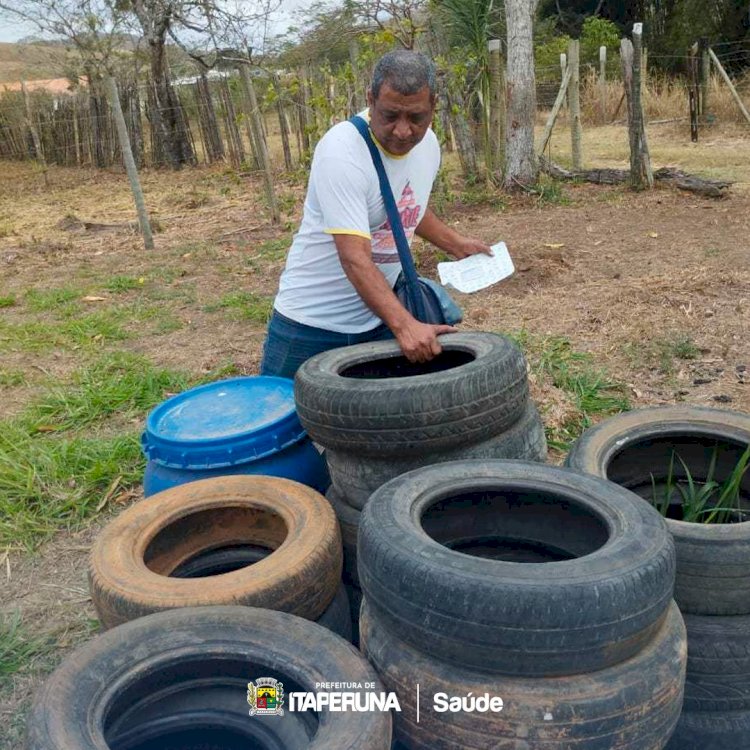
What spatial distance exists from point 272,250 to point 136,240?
9.14 feet

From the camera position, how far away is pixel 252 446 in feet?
10.6

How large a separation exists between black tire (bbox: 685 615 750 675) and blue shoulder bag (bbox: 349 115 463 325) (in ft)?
5.48

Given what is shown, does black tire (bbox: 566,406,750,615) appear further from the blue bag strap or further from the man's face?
the man's face

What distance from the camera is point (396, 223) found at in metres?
3.31

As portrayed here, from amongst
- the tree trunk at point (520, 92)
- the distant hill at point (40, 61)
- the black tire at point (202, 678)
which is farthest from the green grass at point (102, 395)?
the distant hill at point (40, 61)

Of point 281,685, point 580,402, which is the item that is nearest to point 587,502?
point 281,685

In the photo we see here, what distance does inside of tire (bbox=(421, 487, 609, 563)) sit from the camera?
2.60 meters

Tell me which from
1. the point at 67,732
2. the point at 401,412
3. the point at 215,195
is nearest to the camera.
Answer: the point at 67,732

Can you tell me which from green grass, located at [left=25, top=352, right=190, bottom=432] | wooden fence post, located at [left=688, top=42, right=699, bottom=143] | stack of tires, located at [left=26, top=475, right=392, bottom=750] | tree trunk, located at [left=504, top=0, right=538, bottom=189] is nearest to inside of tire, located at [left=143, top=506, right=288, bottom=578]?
stack of tires, located at [left=26, top=475, right=392, bottom=750]

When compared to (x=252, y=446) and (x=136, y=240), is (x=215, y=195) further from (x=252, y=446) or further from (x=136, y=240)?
(x=252, y=446)

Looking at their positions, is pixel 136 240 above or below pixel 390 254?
below

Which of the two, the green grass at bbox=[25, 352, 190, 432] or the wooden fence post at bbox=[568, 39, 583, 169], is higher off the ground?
the wooden fence post at bbox=[568, 39, 583, 169]

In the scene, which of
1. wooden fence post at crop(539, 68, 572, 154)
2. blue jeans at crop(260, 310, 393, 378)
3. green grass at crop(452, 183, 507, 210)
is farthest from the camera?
wooden fence post at crop(539, 68, 572, 154)

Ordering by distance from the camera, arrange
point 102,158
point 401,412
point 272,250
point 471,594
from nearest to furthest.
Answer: point 471,594
point 401,412
point 272,250
point 102,158
